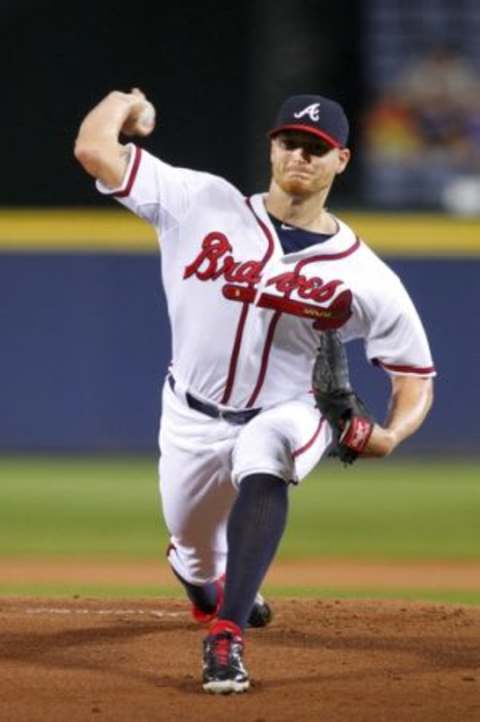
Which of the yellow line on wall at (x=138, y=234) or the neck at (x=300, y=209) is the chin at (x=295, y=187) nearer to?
the neck at (x=300, y=209)

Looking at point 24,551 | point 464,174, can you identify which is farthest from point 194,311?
point 464,174

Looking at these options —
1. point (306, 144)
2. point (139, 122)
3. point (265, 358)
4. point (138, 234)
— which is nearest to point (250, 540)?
point (265, 358)

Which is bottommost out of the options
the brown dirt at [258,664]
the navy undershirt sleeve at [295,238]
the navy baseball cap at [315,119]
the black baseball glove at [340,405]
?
the brown dirt at [258,664]

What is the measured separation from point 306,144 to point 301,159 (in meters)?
0.05

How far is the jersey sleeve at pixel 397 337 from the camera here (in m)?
4.92

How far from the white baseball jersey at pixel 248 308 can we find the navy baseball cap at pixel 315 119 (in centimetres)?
28

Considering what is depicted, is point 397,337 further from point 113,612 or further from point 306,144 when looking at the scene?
point 113,612

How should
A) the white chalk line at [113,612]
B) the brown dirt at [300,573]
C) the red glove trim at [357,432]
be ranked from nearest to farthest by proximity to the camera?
the red glove trim at [357,432] → the white chalk line at [113,612] → the brown dirt at [300,573]

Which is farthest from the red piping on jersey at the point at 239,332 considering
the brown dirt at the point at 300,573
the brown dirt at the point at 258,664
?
the brown dirt at the point at 300,573

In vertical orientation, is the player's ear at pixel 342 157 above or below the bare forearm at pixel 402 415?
above

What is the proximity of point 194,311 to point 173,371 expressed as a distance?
31 cm

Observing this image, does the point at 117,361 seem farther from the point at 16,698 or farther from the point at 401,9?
the point at 16,698

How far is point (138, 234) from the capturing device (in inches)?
421

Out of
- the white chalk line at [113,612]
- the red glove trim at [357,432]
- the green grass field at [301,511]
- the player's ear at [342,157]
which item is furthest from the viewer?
the green grass field at [301,511]
